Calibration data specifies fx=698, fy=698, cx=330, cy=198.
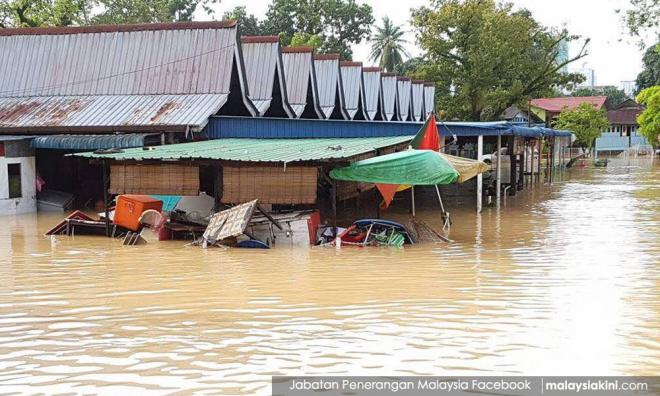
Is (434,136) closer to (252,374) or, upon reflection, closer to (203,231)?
(203,231)

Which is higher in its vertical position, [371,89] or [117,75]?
[371,89]

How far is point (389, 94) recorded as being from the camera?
38.4 m

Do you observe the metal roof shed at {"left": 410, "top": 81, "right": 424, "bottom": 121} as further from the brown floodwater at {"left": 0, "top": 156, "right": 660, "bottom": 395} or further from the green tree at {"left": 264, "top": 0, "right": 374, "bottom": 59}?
the brown floodwater at {"left": 0, "top": 156, "right": 660, "bottom": 395}

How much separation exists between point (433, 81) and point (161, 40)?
22.8 m

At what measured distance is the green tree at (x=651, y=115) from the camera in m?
45.7

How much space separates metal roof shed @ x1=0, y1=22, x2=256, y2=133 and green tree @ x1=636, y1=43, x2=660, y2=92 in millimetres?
48230

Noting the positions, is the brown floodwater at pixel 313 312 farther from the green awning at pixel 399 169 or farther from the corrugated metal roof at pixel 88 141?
the corrugated metal roof at pixel 88 141

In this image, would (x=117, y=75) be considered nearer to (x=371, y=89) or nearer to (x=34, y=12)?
(x=34, y=12)

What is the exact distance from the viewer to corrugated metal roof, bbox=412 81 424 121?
142 ft

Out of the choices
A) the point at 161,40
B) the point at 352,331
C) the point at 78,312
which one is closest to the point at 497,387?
the point at 352,331

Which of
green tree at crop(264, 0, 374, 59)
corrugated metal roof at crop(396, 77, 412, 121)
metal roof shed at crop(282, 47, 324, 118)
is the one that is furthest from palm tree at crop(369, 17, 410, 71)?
metal roof shed at crop(282, 47, 324, 118)

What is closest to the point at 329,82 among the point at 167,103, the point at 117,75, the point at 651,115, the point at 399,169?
the point at 117,75

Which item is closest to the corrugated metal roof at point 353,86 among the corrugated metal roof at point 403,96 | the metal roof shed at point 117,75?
the corrugated metal roof at point 403,96

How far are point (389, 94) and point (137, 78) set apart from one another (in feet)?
60.2
